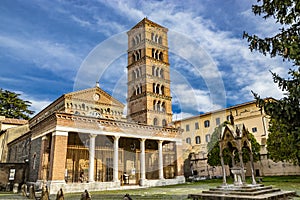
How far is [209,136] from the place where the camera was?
138 feet

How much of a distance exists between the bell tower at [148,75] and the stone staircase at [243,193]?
2452 cm

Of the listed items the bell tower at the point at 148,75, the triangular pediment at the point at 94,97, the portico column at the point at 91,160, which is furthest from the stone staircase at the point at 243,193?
the triangular pediment at the point at 94,97

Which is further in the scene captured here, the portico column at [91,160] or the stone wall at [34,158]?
the stone wall at [34,158]

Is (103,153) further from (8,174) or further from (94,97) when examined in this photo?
(94,97)

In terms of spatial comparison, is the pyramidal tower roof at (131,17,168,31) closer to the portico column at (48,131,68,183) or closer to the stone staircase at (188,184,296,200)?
the portico column at (48,131,68,183)

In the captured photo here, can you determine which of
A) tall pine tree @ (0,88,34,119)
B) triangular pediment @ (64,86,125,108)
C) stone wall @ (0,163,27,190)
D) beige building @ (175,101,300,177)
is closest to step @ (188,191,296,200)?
stone wall @ (0,163,27,190)

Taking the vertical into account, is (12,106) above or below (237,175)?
above

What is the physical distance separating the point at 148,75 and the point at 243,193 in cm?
2919

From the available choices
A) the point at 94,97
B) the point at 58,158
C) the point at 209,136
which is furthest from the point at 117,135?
the point at 209,136

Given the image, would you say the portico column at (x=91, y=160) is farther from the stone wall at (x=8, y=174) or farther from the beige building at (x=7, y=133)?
the beige building at (x=7, y=133)

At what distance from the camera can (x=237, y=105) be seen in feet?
131

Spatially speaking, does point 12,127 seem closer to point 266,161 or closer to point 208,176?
point 208,176

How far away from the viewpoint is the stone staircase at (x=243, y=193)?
10164 millimetres

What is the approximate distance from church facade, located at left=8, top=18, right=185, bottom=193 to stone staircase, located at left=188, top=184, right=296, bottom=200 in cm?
1216
